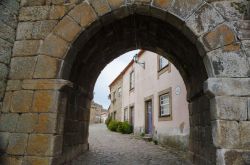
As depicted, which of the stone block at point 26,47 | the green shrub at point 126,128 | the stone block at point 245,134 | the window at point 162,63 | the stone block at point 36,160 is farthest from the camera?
the green shrub at point 126,128

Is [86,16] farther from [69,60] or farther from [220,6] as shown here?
[220,6]

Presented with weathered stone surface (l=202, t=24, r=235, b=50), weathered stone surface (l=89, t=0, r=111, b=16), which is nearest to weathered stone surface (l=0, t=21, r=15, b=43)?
weathered stone surface (l=89, t=0, r=111, b=16)

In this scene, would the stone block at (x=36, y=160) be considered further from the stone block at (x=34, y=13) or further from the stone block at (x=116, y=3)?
the stone block at (x=116, y=3)

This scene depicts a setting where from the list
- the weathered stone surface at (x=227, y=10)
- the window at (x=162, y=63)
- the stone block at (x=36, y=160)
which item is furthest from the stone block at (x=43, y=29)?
the window at (x=162, y=63)

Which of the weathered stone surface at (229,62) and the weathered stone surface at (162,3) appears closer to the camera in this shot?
the weathered stone surface at (229,62)

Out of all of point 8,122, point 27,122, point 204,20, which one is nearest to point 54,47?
point 27,122

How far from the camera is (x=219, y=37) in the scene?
2936 mm

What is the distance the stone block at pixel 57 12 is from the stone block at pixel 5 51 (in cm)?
76

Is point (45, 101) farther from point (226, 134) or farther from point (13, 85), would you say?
point (226, 134)

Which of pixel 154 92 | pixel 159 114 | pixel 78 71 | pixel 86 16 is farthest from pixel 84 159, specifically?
pixel 154 92

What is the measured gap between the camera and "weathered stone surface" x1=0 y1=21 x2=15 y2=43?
3.27 metres

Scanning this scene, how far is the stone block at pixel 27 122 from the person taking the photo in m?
2.97

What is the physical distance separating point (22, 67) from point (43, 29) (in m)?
0.64

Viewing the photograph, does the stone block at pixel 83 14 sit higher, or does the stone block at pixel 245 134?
the stone block at pixel 83 14
